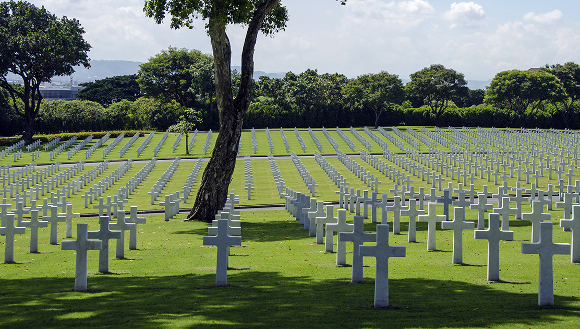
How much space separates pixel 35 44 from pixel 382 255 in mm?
56893

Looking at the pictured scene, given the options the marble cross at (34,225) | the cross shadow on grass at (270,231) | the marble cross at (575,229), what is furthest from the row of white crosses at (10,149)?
the marble cross at (575,229)

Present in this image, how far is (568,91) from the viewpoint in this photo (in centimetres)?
8156

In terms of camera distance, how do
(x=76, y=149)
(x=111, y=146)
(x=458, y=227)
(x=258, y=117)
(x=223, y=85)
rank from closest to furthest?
(x=458, y=227)
(x=223, y=85)
(x=76, y=149)
(x=111, y=146)
(x=258, y=117)

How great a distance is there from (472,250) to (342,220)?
3226mm

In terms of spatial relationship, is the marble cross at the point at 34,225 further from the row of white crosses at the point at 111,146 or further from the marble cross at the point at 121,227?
the row of white crosses at the point at 111,146

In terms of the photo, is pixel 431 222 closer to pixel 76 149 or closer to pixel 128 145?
pixel 76 149

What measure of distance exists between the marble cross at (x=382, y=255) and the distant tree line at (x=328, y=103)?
68348mm

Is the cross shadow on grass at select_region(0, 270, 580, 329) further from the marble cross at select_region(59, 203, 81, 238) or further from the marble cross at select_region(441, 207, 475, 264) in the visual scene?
the marble cross at select_region(59, 203, 81, 238)

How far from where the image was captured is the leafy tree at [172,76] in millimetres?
76250

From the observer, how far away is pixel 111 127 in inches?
2963

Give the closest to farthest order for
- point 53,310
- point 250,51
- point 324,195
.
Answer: point 53,310 < point 250,51 < point 324,195

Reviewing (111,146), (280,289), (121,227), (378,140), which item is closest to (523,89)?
(378,140)

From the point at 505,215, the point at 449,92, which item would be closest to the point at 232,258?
the point at 505,215

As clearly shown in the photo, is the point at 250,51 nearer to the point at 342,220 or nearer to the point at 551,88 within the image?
the point at 342,220
